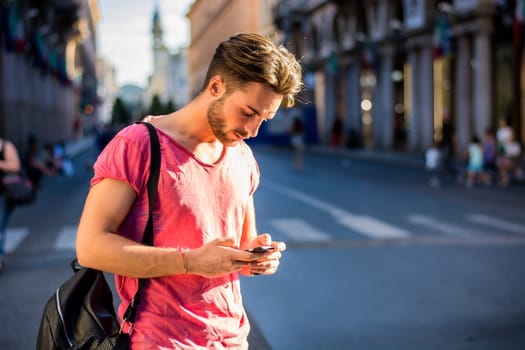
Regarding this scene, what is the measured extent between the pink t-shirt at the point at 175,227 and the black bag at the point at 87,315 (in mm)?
24

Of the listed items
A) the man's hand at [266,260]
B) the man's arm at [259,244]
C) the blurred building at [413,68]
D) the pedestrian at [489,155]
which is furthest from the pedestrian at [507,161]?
the man's hand at [266,260]

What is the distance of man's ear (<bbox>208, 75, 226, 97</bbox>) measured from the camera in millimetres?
2518

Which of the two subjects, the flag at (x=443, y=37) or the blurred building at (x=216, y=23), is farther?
the blurred building at (x=216, y=23)

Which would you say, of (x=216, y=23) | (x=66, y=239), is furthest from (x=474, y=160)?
(x=216, y=23)

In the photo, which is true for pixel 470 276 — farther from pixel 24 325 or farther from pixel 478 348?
pixel 24 325

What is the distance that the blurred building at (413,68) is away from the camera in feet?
107

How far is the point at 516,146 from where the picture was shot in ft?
75.8

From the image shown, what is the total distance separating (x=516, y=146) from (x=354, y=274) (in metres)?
15.2

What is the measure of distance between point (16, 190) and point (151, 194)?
7.21 meters

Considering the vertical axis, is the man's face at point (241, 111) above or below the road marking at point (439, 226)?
above

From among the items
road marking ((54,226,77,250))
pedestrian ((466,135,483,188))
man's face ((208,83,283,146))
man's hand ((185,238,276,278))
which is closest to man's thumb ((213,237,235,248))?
man's hand ((185,238,276,278))

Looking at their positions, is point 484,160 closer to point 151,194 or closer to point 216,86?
point 216,86

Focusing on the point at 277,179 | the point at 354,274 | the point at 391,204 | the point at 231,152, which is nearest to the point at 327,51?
the point at 277,179

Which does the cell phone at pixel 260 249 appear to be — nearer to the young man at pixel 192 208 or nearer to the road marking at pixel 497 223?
the young man at pixel 192 208
